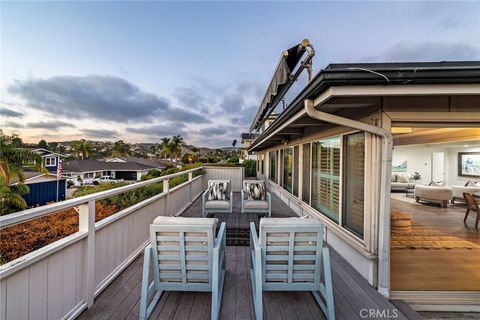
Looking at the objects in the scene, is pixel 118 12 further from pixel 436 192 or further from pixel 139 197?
pixel 436 192

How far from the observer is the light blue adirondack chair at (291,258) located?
75.2 inches

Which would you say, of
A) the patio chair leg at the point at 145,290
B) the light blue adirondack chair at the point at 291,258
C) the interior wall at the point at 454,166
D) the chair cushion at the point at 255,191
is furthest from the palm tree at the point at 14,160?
the interior wall at the point at 454,166

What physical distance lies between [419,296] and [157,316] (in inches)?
111

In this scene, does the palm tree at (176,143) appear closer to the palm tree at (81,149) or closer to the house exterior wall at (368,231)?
the palm tree at (81,149)

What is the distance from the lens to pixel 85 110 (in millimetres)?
23391

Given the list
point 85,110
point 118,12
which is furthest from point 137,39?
point 85,110

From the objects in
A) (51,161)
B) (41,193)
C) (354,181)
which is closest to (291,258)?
(354,181)

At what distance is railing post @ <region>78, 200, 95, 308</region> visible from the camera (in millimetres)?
2021

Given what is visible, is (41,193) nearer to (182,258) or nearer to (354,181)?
(182,258)

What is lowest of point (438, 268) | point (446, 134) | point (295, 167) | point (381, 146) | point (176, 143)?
point (438, 268)

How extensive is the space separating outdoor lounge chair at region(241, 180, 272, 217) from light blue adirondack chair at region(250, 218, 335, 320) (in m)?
2.84

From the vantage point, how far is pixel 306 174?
4.86 meters

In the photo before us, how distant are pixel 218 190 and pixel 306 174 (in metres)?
2.14
